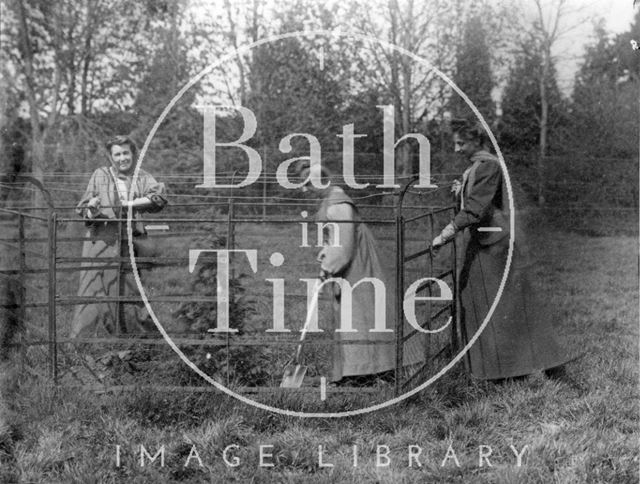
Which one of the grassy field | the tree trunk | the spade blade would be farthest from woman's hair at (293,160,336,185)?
the tree trunk

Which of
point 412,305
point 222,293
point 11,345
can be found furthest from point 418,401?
point 11,345

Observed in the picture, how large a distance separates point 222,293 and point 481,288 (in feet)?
5.45

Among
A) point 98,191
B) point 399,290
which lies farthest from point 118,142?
point 399,290

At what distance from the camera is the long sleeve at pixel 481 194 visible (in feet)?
14.4

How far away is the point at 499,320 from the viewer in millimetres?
4602

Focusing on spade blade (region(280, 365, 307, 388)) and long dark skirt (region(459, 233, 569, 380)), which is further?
long dark skirt (region(459, 233, 569, 380))

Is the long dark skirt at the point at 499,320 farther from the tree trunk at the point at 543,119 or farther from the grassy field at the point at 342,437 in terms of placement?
the tree trunk at the point at 543,119

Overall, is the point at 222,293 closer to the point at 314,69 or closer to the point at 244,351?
the point at 244,351

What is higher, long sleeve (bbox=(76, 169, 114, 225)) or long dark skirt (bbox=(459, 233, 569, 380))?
long sleeve (bbox=(76, 169, 114, 225))

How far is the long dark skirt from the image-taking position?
14.9 ft

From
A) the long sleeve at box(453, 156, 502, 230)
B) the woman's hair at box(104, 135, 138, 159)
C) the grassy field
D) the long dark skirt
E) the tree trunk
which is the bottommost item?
the grassy field

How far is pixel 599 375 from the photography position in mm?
4684

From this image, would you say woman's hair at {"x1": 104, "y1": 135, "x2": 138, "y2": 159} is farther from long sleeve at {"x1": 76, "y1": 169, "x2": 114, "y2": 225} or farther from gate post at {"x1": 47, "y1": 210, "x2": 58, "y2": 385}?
gate post at {"x1": 47, "y1": 210, "x2": 58, "y2": 385}

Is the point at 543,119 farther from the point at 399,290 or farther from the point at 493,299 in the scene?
the point at 399,290
